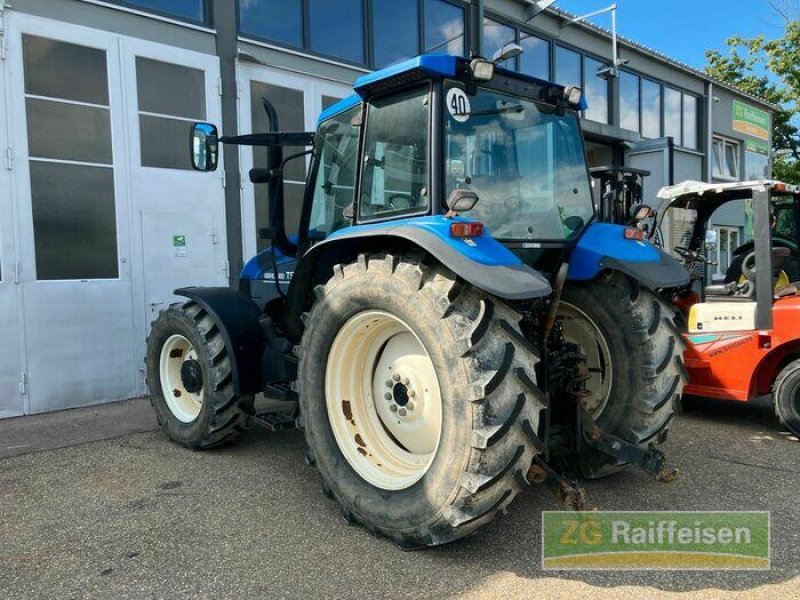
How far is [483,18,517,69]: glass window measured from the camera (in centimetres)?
1065

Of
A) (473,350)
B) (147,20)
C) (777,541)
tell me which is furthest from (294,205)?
(777,541)

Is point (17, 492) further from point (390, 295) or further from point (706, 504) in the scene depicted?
point (706, 504)

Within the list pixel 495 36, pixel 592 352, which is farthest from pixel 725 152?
pixel 592 352

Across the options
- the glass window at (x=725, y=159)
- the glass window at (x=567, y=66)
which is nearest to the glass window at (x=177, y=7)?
the glass window at (x=567, y=66)

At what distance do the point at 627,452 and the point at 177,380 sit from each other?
3.33 metres

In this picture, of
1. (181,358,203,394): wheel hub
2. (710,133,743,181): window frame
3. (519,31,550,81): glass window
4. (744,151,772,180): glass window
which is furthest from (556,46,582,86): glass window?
(181,358,203,394): wheel hub

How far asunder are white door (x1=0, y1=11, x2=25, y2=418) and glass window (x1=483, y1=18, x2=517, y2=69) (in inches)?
297

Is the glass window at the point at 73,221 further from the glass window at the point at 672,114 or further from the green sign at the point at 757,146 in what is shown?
the green sign at the point at 757,146

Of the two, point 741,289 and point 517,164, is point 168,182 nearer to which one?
point 517,164

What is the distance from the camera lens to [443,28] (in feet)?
32.1

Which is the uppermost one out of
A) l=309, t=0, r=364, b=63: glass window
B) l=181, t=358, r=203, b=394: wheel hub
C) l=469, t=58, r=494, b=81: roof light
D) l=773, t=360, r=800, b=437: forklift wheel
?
l=309, t=0, r=364, b=63: glass window

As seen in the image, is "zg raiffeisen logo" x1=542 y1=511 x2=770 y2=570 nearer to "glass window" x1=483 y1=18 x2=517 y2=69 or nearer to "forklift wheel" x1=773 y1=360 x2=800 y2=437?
"forklift wheel" x1=773 y1=360 x2=800 y2=437

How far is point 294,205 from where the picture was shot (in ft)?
24.7

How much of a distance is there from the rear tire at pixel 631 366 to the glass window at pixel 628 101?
11340 mm
